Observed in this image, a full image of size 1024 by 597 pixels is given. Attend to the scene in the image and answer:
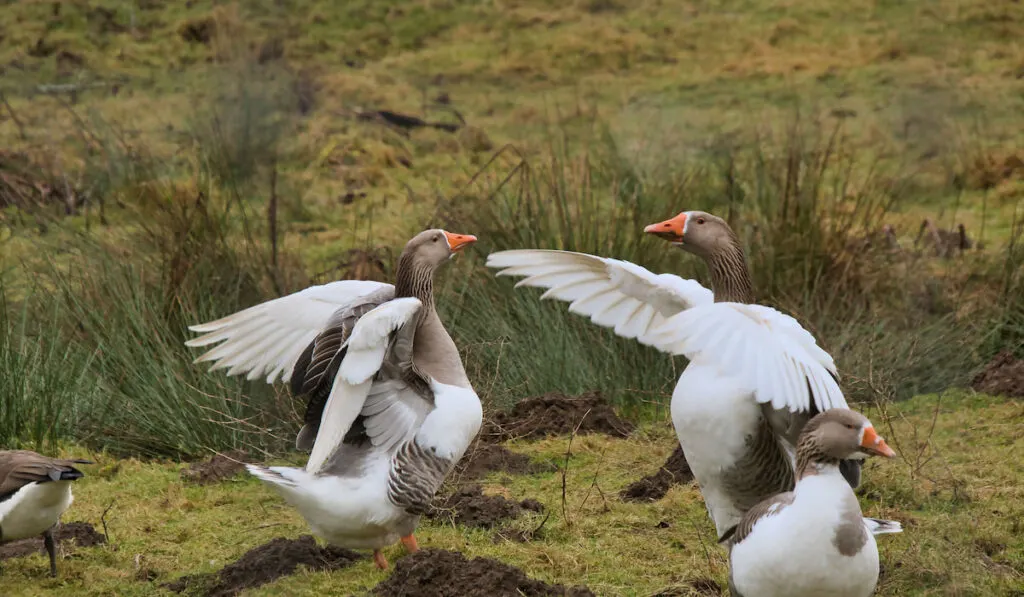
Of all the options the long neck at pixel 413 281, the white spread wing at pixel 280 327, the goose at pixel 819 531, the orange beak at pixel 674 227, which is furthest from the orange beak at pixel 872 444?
the white spread wing at pixel 280 327

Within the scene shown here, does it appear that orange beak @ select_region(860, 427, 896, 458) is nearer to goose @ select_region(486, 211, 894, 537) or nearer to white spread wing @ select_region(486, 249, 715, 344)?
goose @ select_region(486, 211, 894, 537)

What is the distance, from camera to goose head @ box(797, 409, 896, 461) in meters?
4.27

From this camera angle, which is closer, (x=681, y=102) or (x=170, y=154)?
(x=170, y=154)

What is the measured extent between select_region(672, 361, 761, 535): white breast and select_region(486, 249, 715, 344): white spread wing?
74 cm

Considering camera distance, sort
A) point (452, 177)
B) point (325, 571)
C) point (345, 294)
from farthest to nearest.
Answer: point (452, 177)
point (345, 294)
point (325, 571)

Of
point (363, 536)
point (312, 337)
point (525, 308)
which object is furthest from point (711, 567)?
point (525, 308)

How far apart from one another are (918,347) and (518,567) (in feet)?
12.4

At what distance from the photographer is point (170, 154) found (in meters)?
13.0

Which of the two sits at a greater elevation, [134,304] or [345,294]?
[345,294]

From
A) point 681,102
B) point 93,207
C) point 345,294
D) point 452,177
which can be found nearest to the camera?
point 345,294

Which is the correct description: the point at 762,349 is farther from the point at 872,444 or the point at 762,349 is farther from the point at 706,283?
the point at 706,283

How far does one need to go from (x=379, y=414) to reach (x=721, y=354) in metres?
1.47

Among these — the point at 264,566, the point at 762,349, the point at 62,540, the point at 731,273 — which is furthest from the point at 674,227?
the point at 62,540

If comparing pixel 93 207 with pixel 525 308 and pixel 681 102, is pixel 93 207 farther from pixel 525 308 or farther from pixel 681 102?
pixel 681 102
